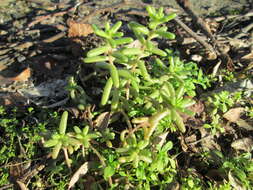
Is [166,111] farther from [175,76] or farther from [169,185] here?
[169,185]

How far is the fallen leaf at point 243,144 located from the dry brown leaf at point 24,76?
2.41 m

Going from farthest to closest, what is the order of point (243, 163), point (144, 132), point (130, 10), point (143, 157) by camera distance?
point (130, 10) → point (243, 163) → point (144, 132) → point (143, 157)

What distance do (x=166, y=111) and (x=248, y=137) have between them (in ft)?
3.77

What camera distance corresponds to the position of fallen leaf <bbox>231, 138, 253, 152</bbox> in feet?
9.42

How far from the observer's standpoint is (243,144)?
2895 millimetres

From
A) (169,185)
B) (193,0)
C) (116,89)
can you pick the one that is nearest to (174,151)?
(169,185)

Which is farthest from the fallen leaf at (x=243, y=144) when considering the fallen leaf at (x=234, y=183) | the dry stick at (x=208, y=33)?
the dry stick at (x=208, y=33)

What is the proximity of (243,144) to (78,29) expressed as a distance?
92.7 inches

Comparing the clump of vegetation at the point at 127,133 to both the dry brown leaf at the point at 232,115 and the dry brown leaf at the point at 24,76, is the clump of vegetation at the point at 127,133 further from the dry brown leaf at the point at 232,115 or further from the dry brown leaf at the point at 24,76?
the dry brown leaf at the point at 24,76

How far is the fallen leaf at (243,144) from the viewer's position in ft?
9.42

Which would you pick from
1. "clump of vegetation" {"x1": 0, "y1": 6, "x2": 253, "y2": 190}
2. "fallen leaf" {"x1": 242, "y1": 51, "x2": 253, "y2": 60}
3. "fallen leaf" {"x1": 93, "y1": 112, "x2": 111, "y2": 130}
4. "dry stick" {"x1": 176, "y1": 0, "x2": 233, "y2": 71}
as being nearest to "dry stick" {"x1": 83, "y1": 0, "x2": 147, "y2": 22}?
"dry stick" {"x1": 176, "y1": 0, "x2": 233, "y2": 71}

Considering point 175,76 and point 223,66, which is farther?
point 223,66

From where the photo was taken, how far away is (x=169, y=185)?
2.54 meters

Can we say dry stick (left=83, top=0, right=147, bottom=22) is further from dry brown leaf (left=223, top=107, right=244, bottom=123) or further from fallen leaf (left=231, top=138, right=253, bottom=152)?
fallen leaf (left=231, top=138, right=253, bottom=152)
